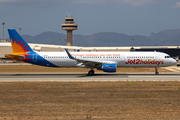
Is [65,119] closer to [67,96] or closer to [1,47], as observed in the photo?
[67,96]

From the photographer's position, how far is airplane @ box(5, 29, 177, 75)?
39.2 metres

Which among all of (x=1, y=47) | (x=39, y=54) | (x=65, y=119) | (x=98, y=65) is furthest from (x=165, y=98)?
(x=1, y=47)

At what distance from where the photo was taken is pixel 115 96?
66.2 ft

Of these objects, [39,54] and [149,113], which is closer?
[149,113]

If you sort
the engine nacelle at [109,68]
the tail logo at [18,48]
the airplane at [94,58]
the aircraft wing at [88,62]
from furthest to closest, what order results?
the tail logo at [18,48]
the airplane at [94,58]
the aircraft wing at [88,62]
the engine nacelle at [109,68]

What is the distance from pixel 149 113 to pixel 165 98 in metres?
5.03

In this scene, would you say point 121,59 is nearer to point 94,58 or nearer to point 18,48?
point 94,58

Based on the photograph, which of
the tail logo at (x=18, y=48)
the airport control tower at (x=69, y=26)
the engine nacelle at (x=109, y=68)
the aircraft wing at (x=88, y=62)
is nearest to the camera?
the engine nacelle at (x=109, y=68)

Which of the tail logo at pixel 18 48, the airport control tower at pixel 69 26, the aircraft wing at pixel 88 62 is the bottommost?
the aircraft wing at pixel 88 62

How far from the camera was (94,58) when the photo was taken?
40250mm

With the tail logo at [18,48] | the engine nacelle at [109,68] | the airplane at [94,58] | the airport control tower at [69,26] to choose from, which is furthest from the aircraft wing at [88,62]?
the airport control tower at [69,26]

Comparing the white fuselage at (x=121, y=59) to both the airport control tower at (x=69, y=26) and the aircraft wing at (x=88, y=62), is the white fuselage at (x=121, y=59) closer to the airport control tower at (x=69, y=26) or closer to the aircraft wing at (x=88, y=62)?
the aircraft wing at (x=88, y=62)

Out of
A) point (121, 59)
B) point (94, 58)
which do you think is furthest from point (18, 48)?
point (121, 59)

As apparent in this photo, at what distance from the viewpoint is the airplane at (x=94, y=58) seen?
39.2m
